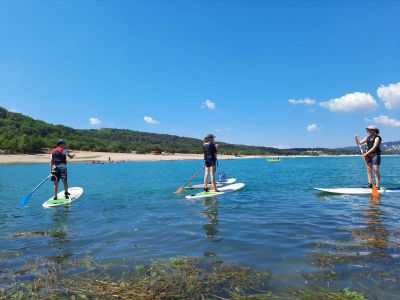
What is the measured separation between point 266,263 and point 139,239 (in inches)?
138

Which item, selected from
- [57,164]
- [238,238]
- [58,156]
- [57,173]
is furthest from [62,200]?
[238,238]

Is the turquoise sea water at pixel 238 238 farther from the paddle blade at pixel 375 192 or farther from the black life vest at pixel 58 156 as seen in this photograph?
the black life vest at pixel 58 156

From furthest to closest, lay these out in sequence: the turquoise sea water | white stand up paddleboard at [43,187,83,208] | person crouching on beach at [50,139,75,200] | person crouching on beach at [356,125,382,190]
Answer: person crouching on beach at [356,125,382,190]
person crouching on beach at [50,139,75,200]
white stand up paddleboard at [43,187,83,208]
the turquoise sea water

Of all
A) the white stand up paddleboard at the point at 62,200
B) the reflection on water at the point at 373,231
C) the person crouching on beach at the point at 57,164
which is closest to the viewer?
the reflection on water at the point at 373,231

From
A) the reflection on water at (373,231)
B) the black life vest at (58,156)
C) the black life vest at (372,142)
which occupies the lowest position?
the reflection on water at (373,231)

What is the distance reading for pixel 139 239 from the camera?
8.27m

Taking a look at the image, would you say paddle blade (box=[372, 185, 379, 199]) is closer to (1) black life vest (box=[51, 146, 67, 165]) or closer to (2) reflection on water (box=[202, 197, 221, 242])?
(2) reflection on water (box=[202, 197, 221, 242])

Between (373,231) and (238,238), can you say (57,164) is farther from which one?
(373,231)

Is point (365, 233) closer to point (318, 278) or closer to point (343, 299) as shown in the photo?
point (318, 278)

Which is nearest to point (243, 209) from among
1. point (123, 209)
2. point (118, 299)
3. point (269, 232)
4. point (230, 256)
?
point (269, 232)

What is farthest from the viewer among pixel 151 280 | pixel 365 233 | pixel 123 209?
pixel 123 209

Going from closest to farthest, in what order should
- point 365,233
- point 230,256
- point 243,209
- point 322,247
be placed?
point 230,256
point 322,247
point 365,233
point 243,209

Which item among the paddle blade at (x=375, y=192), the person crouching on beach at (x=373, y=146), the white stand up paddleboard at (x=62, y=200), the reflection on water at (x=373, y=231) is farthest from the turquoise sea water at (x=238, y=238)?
the person crouching on beach at (x=373, y=146)

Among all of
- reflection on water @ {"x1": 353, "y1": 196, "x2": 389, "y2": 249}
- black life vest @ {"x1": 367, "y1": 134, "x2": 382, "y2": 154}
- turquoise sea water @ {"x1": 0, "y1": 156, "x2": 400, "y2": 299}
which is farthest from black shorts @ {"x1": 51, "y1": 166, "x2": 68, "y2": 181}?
black life vest @ {"x1": 367, "y1": 134, "x2": 382, "y2": 154}
